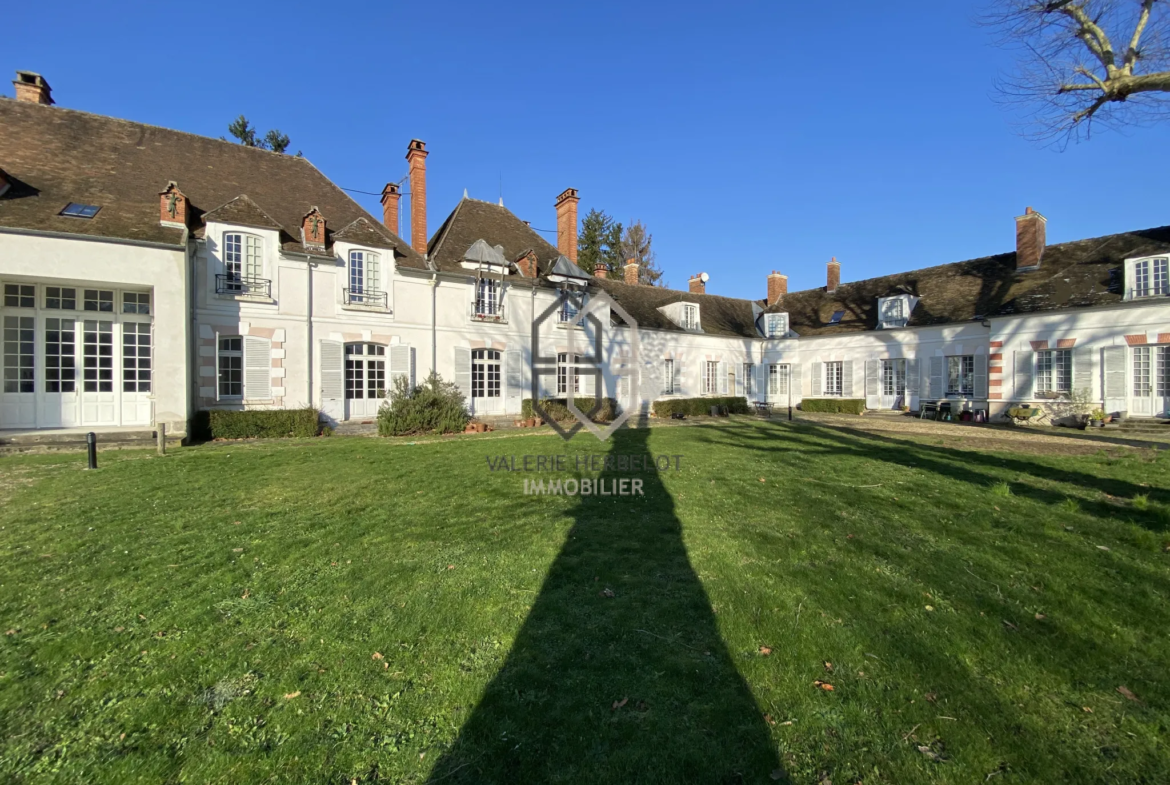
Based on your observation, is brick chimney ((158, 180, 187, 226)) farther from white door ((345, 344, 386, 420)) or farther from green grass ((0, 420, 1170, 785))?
green grass ((0, 420, 1170, 785))

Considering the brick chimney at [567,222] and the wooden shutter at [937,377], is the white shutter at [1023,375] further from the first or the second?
the brick chimney at [567,222]

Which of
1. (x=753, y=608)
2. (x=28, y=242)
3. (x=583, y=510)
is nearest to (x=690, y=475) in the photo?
(x=583, y=510)

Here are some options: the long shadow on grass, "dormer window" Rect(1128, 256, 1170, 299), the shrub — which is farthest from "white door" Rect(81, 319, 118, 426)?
"dormer window" Rect(1128, 256, 1170, 299)

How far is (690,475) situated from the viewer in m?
7.82

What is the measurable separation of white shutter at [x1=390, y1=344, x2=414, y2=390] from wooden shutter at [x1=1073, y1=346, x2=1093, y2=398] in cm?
2130

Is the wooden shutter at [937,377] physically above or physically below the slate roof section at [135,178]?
below

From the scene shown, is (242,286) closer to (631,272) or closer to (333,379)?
(333,379)

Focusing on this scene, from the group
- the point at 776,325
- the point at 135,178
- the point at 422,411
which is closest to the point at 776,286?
the point at 776,325

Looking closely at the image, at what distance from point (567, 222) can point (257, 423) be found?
545 inches

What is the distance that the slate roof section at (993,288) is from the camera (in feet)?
57.1

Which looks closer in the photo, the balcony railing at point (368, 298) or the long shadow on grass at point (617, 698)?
the long shadow on grass at point (617, 698)

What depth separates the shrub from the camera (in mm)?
13570

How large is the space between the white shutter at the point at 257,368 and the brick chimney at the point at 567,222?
11.6 metres

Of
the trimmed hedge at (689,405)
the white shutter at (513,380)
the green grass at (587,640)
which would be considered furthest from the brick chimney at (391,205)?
the green grass at (587,640)
